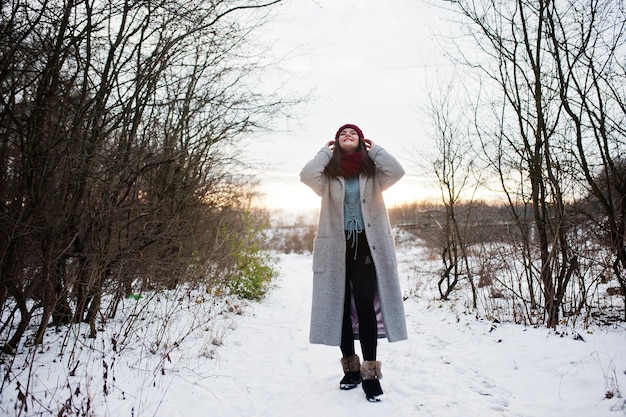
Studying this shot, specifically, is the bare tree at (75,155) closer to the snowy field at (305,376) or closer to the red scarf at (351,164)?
the snowy field at (305,376)

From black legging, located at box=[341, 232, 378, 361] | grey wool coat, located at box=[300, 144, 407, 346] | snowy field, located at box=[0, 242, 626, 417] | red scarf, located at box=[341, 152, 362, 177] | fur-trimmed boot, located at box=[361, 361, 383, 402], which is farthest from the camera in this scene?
red scarf, located at box=[341, 152, 362, 177]

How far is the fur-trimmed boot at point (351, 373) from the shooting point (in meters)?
2.80

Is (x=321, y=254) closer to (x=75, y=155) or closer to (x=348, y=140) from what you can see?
(x=348, y=140)

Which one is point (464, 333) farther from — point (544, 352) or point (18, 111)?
point (18, 111)

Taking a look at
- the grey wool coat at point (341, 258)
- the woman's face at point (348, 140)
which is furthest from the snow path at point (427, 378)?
the woman's face at point (348, 140)

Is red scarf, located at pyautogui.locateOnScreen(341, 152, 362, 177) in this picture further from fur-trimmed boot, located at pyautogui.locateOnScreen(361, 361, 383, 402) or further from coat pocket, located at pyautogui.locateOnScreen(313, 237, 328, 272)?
fur-trimmed boot, located at pyautogui.locateOnScreen(361, 361, 383, 402)

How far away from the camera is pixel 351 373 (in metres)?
2.83

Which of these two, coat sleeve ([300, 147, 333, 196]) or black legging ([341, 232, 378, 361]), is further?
coat sleeve ([300, 147, 333, 196])

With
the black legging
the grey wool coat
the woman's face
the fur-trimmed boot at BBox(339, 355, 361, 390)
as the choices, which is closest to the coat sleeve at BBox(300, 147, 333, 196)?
the grey wool coat

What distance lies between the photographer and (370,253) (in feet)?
9.24

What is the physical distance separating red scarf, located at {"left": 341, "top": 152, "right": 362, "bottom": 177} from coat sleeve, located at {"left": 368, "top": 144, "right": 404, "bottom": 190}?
11 centimetres

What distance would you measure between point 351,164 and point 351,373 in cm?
164

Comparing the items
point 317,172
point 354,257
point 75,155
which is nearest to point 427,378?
point 354,257

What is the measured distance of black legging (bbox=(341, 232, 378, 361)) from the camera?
271 centimetres
